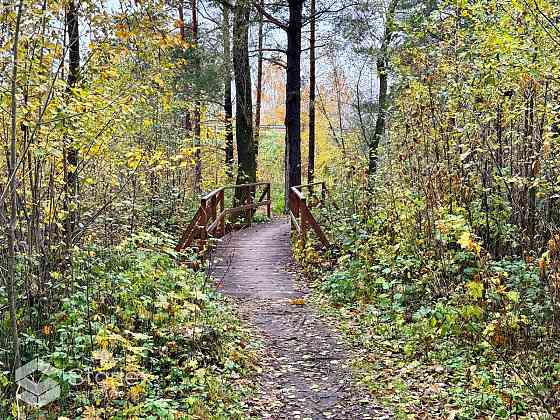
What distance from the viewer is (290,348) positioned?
643 centimetres

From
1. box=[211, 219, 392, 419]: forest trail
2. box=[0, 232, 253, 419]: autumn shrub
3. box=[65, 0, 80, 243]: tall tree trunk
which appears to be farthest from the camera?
box=[65, 0, 80, 243]: tall tree trunk

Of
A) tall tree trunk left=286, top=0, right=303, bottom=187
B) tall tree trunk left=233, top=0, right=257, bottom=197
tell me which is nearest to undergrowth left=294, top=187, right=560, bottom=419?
tall tree trunk left=286, top=0, right=303, bottom=187

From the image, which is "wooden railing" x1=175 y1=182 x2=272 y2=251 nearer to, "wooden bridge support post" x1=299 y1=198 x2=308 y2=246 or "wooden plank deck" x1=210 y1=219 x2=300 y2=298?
"wooden plank deck" x1=210 y1=219 x2=300 y2=298

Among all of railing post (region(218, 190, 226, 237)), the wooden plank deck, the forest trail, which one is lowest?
the forest trail

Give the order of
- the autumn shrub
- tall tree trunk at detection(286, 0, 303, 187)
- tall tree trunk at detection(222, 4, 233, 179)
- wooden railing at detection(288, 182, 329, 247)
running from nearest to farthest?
the autumn shrub, wooden railing at detection(288, 182, 329, 247), tall tree trunk at detection(286, 0, 303, 187), tall tree trunk at detection(222, 4, 233, 179)

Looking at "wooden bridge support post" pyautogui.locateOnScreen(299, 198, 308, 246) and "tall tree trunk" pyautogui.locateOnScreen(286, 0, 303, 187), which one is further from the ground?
"tall tree trunk" pyautogui.locateOnScreen(286, 0, 303, 187)

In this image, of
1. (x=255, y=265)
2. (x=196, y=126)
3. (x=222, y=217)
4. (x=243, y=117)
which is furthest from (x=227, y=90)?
(x=255, y=265)

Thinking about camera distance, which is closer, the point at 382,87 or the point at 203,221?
the point at 203,221

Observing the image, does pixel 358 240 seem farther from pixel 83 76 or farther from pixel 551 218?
pixel 83 76

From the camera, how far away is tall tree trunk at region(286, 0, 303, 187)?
14016mm

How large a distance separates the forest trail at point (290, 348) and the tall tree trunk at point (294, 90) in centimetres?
357

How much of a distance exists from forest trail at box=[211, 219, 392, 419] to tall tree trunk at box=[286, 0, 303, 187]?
141 inches

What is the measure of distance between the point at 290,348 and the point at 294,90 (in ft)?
29.6

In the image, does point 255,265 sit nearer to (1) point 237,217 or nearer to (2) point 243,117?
(1) point 237,217
